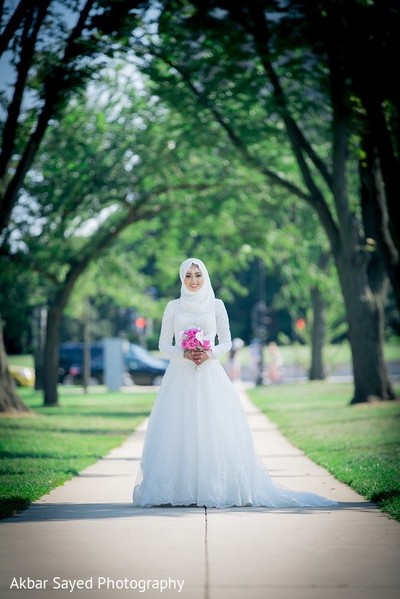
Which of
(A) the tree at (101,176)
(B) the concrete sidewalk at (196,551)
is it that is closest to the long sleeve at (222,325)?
(B) the concrete sidewalk at (196,551)

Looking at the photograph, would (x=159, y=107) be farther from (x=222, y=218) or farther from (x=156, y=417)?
(x=156, y=417)

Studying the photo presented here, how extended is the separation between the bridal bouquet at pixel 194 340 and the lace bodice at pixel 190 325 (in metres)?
0.10

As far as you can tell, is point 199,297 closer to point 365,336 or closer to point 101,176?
point 365,336

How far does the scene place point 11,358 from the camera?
276 ft

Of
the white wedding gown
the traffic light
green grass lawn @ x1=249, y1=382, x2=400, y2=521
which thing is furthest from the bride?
the traffic light

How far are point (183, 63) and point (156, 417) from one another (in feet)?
45.1

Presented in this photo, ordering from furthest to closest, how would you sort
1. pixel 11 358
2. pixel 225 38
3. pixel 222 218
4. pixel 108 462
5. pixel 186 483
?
1. pixel 11 358
2. pixel 222 218
3. pixel 225 38
4. pixel 108 462
5. pixel 186 483

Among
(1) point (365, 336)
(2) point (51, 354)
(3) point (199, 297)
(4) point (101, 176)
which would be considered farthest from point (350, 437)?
(2) point (51, 354)

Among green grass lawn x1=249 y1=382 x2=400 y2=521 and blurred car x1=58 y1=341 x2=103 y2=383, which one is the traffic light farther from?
green grass lawn x1=249 y1=382 x2=400 y2=521

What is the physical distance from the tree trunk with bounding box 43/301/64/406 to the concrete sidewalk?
68.1ft

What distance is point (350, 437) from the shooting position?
684 inches

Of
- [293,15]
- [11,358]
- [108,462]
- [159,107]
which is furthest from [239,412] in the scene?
[11,358]

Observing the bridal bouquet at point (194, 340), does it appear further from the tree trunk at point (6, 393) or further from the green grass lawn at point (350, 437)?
the tree trunk at point (6, 393)

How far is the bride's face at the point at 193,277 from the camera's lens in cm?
1024
